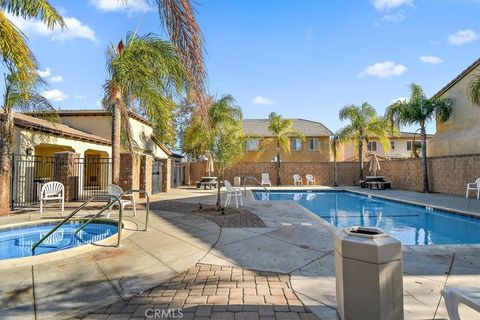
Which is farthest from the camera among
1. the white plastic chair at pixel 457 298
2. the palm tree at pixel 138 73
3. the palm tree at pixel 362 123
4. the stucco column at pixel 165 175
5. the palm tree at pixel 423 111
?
the palm tree at pixel 362 123

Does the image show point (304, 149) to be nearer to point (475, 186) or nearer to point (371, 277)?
point (475, 186)

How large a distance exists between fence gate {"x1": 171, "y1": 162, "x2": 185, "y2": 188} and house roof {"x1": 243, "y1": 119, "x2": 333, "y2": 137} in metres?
8.45

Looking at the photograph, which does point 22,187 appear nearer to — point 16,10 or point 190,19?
point 16,10

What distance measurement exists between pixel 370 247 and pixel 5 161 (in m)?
10.8

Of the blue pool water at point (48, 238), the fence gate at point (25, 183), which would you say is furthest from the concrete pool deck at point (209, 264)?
the fence gate at point (25, 183)

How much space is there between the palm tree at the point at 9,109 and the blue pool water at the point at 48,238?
233 centimetres

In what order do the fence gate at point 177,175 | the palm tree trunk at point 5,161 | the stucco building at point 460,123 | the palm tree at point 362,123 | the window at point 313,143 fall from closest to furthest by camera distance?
the palm tree trunk at point 5,161, the stucco building at point 460,123, the palm tree at point 362,123, the fence gate at point 177,175, the window at point 313,143

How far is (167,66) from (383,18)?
8332 millimetres

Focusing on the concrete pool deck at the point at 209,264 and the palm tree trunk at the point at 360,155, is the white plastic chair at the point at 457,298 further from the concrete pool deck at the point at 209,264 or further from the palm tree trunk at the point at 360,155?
the palm tree trunk at the point at 360,155

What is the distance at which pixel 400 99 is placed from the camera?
57.2 ft

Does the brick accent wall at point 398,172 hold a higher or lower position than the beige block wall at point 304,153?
lower

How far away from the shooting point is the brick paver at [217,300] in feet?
9.67

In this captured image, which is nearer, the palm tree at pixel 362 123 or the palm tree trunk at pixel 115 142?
the palm tree trunk at pixel 115 142

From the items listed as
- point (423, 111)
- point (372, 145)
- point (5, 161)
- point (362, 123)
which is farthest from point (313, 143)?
point (5, 161)
